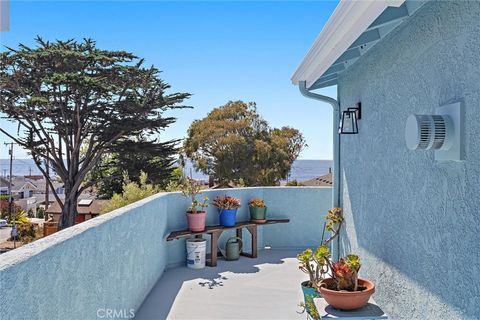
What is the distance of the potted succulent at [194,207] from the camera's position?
7.15 metres

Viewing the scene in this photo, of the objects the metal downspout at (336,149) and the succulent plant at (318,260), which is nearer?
the succulent plant at (318,260)

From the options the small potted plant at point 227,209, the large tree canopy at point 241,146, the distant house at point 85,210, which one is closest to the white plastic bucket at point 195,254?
the small potted plant at point 227,209

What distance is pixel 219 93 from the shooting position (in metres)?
32.5

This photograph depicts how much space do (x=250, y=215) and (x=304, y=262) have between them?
15.0ft

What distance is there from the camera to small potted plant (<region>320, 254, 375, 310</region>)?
3285 millimetres

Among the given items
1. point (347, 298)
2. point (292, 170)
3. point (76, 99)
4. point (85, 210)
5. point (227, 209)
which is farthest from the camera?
point (292, 170)

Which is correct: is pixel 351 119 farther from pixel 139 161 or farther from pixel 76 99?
pixel 139 161

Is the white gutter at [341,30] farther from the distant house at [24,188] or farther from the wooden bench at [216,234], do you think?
the distant house at [24,188]

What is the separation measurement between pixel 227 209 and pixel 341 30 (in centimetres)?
494

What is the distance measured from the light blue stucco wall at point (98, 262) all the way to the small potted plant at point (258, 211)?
25cm

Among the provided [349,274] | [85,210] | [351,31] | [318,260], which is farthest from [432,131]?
[85,210]

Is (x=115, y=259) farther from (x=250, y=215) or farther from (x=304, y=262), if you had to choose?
(x=250, y=215)

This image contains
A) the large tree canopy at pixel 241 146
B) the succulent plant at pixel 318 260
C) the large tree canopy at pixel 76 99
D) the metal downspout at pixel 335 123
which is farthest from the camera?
the large tree canopy at pixel 241 146

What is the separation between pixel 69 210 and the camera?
79.4ft
